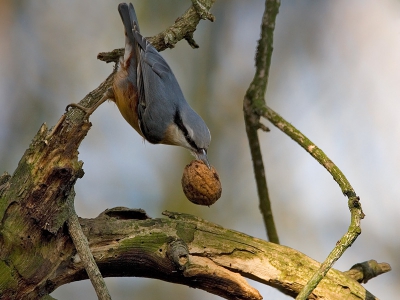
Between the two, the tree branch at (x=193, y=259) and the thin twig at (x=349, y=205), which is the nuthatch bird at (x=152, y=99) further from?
the tree branch at (x=193, y=259)

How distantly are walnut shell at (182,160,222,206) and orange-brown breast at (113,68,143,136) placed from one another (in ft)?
2.28

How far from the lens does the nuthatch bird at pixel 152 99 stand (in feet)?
8.78

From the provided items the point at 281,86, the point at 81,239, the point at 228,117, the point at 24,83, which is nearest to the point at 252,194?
the point at 228,117

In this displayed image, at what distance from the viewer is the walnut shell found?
208 cm

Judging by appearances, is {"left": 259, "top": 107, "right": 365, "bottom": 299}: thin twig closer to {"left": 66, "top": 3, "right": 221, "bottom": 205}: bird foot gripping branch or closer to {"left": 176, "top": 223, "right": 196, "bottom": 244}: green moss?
{"left": 176, "top": 223, "right": 196, "bottom": 244}: green moss

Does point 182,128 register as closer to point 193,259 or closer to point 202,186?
point 202,186

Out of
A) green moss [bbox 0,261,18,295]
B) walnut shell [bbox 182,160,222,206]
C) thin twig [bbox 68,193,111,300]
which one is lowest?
green moss [bbox 0,261,18,295]

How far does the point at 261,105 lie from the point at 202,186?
478 mm

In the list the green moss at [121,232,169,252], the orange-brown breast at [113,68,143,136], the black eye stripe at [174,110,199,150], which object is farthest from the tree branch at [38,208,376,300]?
the orange-brown breast at [113,68,143,136]

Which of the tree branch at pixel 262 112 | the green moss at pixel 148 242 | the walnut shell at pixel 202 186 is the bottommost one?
the green moss at pixel 148 242

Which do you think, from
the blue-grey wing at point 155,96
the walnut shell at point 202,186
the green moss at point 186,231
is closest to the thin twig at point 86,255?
the green moss at point 186,231

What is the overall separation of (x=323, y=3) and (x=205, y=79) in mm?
1194

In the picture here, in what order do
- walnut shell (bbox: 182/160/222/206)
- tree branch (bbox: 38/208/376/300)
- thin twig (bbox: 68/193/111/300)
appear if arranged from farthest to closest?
walnut shell (bbox: 182/160/222/206) → tree branch (bbox: 38/208/376/300) → thin twig (bbox: 68/193/111/300)

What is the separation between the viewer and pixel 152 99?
280cm
